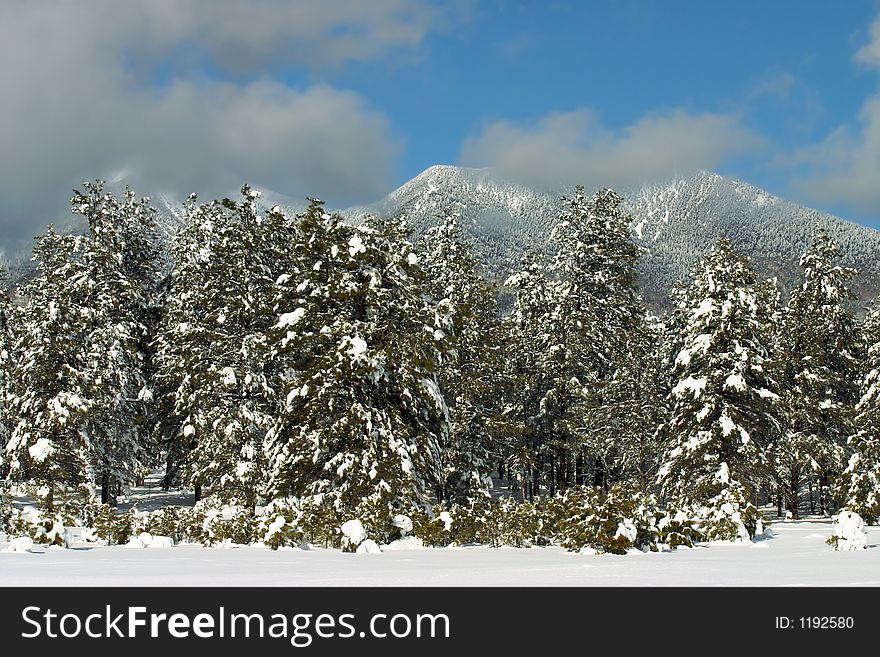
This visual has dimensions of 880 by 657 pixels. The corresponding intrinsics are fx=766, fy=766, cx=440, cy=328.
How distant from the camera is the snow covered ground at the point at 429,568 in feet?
21.1

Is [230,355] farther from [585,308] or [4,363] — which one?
[585,308]

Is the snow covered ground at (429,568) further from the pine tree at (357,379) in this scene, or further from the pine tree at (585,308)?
the pine tree at (585,308)

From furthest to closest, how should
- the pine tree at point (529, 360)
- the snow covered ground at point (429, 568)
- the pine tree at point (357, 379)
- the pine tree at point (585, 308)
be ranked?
the pine tree at point (529, 360) < the pine tree at point (585, 308) < the pine tree at point (357, 379) < the snow covered ground at point (429, 568)

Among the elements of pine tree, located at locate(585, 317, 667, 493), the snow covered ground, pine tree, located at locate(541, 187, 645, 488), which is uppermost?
pine tree, located at locate(541, 187, 645, 488)

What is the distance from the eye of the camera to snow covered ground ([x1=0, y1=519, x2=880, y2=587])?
21.1ft

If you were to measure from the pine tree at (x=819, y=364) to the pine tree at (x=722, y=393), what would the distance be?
7.46 m

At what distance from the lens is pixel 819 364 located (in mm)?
33812

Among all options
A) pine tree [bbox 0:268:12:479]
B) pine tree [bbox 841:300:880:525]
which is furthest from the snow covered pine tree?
pine tree [bbox 0:268:12:479]

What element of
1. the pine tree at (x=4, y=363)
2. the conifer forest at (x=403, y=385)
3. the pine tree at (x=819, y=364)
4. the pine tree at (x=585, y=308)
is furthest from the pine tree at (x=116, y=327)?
the pine tree at (x=819, y=364)

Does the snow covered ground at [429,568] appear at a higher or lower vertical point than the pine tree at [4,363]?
lower

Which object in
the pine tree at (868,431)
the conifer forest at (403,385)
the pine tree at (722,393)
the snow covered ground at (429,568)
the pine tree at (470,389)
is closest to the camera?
the snow covered ground at (429,568)

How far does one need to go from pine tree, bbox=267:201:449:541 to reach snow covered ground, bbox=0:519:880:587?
202 inches

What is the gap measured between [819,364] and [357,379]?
82.6 feet

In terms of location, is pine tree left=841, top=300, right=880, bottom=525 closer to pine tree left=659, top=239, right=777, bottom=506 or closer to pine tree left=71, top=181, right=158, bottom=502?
pine tree left=659, top=239, right=777, bottom=506
